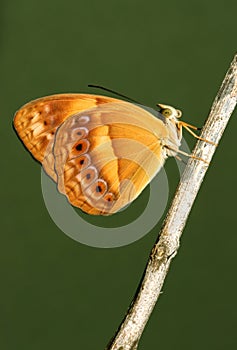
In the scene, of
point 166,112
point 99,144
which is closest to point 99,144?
point 99,144

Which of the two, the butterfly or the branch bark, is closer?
the branch bark

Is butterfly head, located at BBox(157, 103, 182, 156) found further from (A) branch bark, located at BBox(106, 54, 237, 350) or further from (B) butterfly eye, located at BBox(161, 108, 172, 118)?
(A) branch bark, located at BBox(106, 54, 237, 350)

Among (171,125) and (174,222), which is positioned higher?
(171,125)

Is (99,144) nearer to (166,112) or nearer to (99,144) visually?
(99,144)

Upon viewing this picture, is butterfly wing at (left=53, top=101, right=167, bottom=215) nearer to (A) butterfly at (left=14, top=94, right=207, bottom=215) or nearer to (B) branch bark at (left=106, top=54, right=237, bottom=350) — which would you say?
(A) butterfly at (left=14, top=94, right=207, bottom=215)

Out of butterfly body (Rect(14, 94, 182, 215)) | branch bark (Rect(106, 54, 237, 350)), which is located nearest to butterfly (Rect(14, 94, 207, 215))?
butterfly body (Rect(14, 94, 182, 215))

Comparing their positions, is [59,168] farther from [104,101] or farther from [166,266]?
[166,266]

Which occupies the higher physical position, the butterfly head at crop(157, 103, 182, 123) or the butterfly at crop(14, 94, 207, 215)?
the butterfly head at crop(157, 103, 182, 123)

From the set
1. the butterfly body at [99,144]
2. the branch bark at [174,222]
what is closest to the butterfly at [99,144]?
the butterfly body at [99,144]
